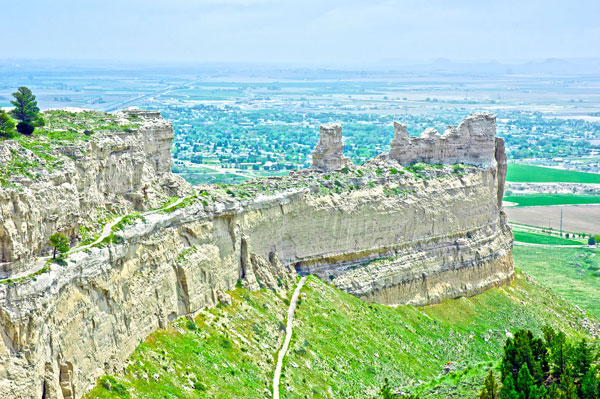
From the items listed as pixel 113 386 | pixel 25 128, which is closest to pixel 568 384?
pixel 113 386

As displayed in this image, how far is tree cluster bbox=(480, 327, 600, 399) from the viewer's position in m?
48.7

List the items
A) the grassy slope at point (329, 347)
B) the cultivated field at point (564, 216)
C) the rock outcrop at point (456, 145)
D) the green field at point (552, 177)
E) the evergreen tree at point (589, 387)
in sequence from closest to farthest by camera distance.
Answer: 1. the evergreen tree at point (589, 387)
2. the grassy slope at point (329, 347)
3. the rock outcrop at point (456, 145)
4. the cultivated field at point (564, 216)
5. the green field at point (552, 177)

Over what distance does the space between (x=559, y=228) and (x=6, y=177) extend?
371 feet

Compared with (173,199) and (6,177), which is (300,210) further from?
(6,177)

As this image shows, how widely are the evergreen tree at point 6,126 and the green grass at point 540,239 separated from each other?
9344 cm

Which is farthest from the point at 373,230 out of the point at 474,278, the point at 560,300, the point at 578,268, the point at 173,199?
the point at 578,268

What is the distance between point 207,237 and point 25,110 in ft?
42.1

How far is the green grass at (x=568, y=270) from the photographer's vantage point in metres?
104

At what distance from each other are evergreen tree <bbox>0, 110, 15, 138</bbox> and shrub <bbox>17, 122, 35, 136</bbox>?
775mm

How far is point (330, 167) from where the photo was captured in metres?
74.0

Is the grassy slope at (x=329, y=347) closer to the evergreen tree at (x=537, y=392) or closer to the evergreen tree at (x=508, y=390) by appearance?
the evergreen tree at (x=508, y=390)

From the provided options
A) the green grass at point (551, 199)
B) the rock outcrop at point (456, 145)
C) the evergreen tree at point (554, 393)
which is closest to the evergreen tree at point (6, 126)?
the evergreen tree at point (554, 393)

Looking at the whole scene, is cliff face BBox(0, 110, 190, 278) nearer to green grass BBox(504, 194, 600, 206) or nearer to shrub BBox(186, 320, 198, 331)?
shrub BBox(186, 320, 198, 331)

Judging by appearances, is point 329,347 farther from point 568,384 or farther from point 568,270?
point 568,270
